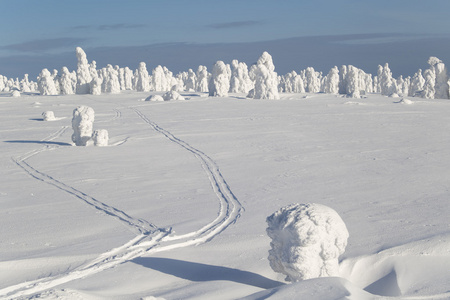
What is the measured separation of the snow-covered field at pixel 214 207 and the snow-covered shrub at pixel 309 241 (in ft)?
1.45

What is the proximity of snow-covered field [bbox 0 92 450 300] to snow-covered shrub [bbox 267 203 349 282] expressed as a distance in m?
0.44

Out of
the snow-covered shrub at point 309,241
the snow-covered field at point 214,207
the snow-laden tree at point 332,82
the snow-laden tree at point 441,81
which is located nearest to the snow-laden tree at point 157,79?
the snow-laden tree at point 332,82

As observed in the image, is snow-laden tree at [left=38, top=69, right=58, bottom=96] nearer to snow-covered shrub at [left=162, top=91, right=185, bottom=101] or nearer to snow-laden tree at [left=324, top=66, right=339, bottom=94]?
snow-covered shrub at [left=162, top=91, right=185, bottom=101]

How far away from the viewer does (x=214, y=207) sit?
9.41 metres

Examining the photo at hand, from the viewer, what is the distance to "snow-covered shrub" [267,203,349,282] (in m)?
5.41

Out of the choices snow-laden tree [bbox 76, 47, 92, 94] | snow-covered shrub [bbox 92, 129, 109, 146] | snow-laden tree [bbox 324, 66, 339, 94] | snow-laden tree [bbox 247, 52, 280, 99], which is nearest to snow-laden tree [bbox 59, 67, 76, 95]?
snow-laden tree [bbox 76, 47, 92, 94]

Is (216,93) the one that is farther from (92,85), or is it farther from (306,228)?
(306,228)

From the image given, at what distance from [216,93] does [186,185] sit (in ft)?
96.9

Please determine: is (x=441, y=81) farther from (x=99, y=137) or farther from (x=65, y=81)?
(x=65, y=81)

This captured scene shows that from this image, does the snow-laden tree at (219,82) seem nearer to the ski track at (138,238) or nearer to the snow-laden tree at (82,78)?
the snow-laden tree at (82,78)

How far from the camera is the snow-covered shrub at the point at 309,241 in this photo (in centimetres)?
541

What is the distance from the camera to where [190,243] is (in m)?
7.19

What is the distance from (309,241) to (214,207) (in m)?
4.14

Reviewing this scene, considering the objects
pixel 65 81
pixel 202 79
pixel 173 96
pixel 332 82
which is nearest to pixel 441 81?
Result: pixel 332 82
